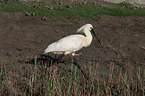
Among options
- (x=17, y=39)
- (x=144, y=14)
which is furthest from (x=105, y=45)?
(x=144, y=14)

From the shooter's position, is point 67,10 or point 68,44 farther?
point 67,10

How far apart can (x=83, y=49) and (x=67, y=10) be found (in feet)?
18.2

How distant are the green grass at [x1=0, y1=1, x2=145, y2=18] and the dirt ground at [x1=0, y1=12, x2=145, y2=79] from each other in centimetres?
54

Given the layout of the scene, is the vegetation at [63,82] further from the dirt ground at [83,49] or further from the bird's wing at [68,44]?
the bird's wing at [68,44]

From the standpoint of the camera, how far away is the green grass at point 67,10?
1305 cm

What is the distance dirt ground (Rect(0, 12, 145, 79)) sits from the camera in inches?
300

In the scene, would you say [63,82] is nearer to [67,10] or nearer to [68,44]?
[68,44]

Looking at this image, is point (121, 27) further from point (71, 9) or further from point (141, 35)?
point (71, 9)

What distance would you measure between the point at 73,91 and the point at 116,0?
1705cm

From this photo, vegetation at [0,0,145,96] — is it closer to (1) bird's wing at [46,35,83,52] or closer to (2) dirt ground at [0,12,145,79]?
(2) dirt ground at [0,12,145,79]

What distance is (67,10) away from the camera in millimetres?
14344

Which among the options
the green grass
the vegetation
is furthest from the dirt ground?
the green grass

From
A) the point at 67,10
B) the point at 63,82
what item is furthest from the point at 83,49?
the point at 67,10

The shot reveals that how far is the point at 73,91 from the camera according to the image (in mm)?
5098
